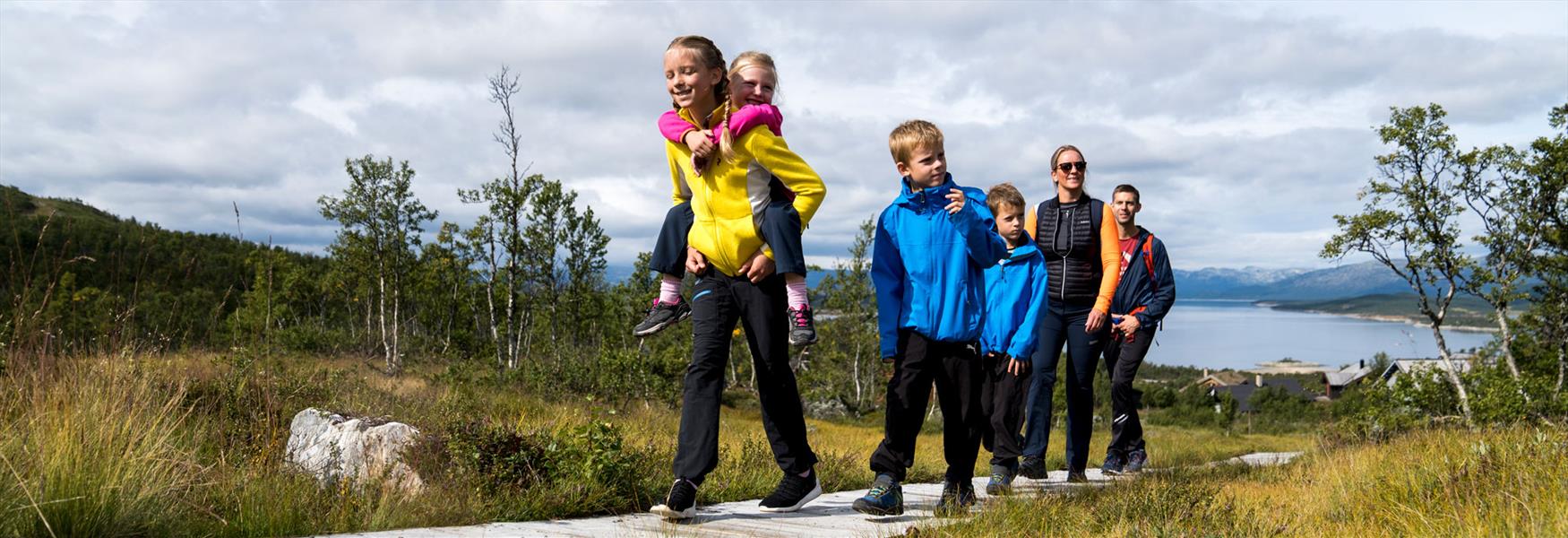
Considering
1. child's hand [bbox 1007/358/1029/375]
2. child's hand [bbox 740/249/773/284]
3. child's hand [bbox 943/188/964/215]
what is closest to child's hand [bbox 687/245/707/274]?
child's hand [bbox 740/249/773/284]

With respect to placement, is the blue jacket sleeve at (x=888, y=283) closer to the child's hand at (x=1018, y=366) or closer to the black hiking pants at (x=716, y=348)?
the black hiking pants at (x=716, y=348)

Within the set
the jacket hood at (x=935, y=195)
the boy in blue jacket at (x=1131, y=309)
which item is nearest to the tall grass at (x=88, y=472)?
the jacket hood at (x=935, y=195)

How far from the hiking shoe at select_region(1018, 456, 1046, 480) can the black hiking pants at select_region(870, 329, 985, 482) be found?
6.58 feet

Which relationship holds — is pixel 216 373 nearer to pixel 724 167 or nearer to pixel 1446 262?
pixel 724 167

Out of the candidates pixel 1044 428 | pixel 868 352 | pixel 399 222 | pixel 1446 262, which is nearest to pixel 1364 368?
pixel 868 352

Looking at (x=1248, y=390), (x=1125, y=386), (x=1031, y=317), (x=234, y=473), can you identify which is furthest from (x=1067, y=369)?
(x=1248, y=390)

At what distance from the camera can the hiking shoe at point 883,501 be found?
13.1 feet

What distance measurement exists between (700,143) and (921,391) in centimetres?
149

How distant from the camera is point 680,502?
11.7 feet

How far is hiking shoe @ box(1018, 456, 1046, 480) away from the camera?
237 inches

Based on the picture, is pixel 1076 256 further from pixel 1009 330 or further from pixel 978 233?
pixel 978 233

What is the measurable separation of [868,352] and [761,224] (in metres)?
52.4

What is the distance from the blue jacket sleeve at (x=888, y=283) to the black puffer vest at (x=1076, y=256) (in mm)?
2138

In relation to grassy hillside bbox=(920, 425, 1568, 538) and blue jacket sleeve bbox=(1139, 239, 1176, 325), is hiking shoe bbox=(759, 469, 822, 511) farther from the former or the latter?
blue jacket sleeve bbox=(1139, 239, 1176, 325)
